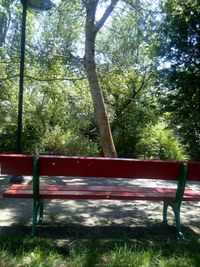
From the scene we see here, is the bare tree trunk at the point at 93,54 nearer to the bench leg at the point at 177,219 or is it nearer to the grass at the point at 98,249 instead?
the bench leg at the point at 177,219

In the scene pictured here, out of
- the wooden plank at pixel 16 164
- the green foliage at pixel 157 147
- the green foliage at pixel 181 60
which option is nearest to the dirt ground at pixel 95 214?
the wooden plank at pixel 16 164

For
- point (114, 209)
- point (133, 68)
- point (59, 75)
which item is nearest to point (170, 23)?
point (114, 209)

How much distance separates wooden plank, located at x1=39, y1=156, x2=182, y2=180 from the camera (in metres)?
5.30

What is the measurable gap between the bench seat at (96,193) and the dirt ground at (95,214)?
461 millimetres

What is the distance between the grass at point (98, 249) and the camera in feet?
13.3

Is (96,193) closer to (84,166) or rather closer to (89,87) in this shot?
(84,166)

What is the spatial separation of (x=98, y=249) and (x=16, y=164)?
1.56 m

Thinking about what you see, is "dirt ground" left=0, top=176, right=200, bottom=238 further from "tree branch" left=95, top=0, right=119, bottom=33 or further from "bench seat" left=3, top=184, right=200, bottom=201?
"tree branch" left=95, top=0, right=119, bottom=33

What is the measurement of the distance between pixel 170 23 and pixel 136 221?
17.8 ft

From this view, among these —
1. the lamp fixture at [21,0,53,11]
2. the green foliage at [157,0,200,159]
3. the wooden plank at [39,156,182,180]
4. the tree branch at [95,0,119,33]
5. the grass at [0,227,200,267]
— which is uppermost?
the tree branch at [95,0,119,33]

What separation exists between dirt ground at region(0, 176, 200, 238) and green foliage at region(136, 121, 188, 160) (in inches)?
375

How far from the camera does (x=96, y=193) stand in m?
5.45

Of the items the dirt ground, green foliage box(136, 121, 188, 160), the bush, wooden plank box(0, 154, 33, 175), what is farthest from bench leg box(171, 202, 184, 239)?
green foliage box(136, 121, 188, 160)

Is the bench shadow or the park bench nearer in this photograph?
the bench shadow
